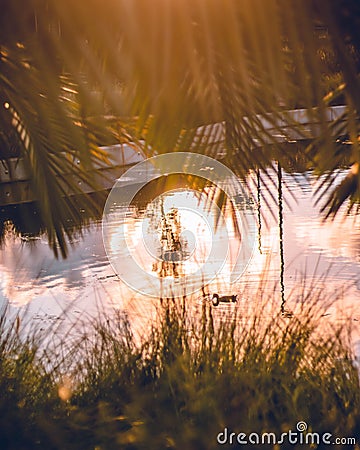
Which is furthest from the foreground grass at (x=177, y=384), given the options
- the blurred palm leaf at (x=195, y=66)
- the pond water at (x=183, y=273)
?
the blurred palm leaf at (x=195, y=66)

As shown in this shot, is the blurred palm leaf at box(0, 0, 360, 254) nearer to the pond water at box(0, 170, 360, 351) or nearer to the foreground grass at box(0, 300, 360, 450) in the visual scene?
the pond water at box(0, 170, 360, 351)

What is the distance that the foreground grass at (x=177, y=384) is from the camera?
2121 millimetres

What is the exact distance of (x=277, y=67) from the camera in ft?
2.54

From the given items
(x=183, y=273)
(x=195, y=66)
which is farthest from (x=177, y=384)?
(x=195, y=66)

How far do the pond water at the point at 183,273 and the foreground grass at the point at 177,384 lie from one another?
12cm

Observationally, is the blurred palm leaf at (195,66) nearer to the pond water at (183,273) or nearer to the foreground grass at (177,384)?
the pond water at (183,273)

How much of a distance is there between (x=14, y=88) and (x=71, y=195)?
0.32m

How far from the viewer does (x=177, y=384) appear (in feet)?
7.54

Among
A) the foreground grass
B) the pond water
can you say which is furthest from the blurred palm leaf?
the foreground grass

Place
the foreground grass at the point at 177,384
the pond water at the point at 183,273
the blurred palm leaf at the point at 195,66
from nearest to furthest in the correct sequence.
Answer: the blurred palm leaf at the point at 195,66
the foreground grass at the point at 177,384
the pond water at the point at 183,273

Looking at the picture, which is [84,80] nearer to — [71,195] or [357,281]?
[71,195]

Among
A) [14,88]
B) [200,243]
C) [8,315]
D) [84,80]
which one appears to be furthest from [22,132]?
[200,243]

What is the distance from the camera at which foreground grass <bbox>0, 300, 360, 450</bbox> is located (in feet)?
6.96

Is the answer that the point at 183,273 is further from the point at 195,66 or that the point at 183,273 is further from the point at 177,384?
the point at 195,66
